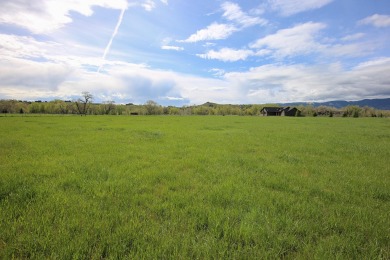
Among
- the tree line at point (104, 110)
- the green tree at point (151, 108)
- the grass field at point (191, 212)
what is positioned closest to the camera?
the grass field at point (191, 212)

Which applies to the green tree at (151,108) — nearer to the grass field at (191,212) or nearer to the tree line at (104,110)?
the tree line at (104,110)

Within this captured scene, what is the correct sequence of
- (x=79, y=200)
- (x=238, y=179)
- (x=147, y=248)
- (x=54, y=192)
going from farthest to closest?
(x=238, y=179), (x=54, y=192), (x=79, y=200), (x=147, y=248)

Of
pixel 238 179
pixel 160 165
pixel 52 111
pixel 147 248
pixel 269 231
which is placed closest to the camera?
pixel 147 248

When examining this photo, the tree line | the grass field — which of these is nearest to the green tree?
the tree line

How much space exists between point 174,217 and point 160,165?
15.3 feet

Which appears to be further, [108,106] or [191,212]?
[108,106]

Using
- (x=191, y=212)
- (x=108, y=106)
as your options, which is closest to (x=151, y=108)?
(x=108, y=106)

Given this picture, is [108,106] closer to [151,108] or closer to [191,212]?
[151,108]

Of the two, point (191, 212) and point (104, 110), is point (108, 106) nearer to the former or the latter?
point (104, 110)

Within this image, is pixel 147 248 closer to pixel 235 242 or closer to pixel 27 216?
pixel 235 242

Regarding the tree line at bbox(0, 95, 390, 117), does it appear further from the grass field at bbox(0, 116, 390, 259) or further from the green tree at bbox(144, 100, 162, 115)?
the grass field at bbox(0, 116, 390, 259)

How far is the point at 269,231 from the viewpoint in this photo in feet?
13.7

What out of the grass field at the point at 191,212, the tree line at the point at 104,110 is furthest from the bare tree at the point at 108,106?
the grass field at the point at 191,212

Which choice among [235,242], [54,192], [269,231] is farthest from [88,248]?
[269,231]
